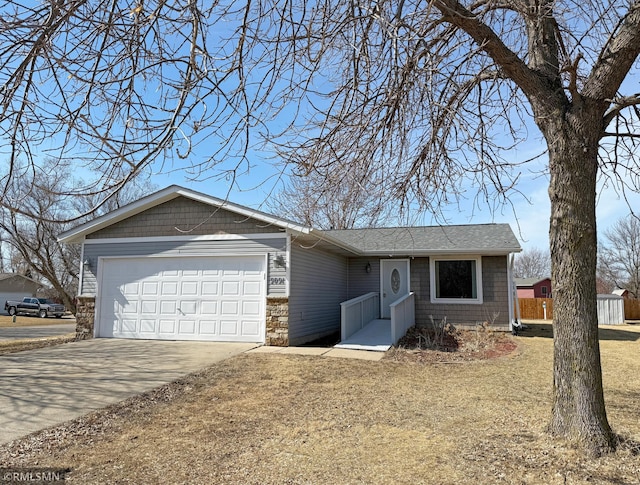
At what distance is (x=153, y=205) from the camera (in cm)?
1108

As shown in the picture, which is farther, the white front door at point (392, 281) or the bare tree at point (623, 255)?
the bare tree at point (623, 255)

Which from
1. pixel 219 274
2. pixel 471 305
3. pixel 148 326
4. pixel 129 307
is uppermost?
pixel 219 274

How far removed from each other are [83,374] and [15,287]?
39793 mm

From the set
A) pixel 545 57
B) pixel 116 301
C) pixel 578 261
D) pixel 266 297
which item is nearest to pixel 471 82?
pixel 545 57

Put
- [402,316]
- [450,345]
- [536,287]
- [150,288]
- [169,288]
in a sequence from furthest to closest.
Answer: [536,287]
[402,316]
[450,345]
[150,288]
[169,288]

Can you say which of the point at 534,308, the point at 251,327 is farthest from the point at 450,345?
the point at 534,308

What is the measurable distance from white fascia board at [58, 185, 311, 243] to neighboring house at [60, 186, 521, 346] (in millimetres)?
25

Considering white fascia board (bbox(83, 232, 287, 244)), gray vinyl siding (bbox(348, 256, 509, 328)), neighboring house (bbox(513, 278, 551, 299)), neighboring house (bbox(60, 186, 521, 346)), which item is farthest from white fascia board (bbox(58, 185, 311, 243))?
neighboring house (bbox(513, 278, 551, 299))

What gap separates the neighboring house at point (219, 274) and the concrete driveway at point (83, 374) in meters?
0.59

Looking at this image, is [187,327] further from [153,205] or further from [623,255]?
[623,255]

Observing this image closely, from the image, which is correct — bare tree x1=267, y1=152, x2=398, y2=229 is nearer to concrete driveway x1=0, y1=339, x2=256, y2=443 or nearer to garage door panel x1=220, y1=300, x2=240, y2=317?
concrete driveway x1=0, y1=339, x2=256, y2=443

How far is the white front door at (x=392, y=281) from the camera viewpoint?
14086mm

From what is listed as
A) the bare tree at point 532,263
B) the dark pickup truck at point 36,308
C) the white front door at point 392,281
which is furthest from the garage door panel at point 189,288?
the bare tree at point 532,263

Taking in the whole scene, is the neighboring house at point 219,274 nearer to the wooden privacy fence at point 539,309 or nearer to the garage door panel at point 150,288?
the garage door panel at point 150,288
